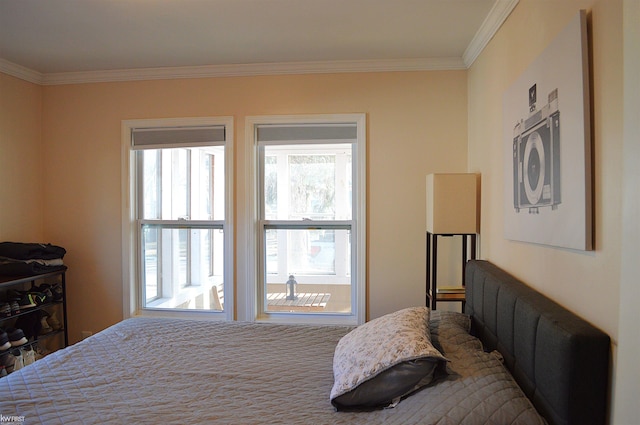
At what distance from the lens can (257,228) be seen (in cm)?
330

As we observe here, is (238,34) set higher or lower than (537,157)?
higher

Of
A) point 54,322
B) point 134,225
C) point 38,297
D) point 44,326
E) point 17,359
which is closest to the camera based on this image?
point 17,359

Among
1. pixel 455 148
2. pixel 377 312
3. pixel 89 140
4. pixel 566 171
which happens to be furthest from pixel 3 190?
pixel 566 171

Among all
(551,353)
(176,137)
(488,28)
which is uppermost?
(488,28)

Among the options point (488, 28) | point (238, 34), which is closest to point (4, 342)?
point (238, 34)

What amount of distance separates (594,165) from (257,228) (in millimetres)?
2523

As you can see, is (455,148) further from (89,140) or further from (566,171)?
(89,140)

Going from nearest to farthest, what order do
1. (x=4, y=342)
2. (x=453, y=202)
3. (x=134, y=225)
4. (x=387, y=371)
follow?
(x=387, y=371) → (x=453, y=202) → (x=4, y=342) → (x=134, y=225)

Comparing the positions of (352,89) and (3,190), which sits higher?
(352,89)

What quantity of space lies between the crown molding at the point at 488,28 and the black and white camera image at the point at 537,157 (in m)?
0.71

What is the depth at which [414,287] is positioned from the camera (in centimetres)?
309

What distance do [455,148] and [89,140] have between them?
3.12 meters

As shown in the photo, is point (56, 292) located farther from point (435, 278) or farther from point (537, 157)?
point (537, 157)

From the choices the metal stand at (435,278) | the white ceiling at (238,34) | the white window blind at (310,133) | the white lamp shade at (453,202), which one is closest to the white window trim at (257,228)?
the white window blind at (310,133)
